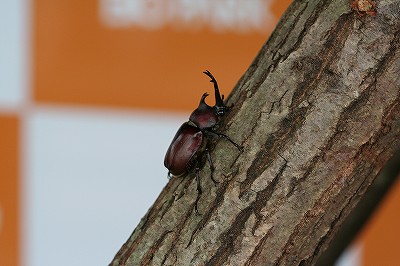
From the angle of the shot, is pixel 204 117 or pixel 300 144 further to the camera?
pixel 204 117

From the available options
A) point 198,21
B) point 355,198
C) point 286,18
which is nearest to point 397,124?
point 355,198

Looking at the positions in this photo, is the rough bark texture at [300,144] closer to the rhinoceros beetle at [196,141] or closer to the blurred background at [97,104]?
the rhinoceros beetle at [196,141]

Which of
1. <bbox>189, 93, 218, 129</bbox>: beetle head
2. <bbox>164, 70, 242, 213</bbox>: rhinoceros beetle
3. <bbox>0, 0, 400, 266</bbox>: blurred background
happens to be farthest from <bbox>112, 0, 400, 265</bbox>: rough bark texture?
<bbox>0, 0, 400, 266</bbox>: blurred background

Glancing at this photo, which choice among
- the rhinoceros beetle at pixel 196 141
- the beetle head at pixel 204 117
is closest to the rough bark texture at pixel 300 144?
the rhinoceros beetle at pixel 196 141

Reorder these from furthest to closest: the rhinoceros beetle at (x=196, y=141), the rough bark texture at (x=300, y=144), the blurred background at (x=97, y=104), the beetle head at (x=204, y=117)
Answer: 1. the blurred background at (x=97, y=104)
2. the beetle head at (x=204, y=117)
3. the rhinoceros beetle at (x=196, y=141)
4. the rough bark texture at (x=300, y=144)

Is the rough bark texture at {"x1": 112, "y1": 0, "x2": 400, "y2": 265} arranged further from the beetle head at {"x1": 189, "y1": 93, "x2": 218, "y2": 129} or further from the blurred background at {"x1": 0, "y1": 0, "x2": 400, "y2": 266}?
the blurred background at {"x1": 0, "y1": 0, "x2": 400, "y2": 266}

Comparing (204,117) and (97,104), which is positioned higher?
(204,117)

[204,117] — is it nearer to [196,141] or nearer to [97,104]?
[196,141]

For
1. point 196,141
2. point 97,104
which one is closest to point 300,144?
point 196,141
